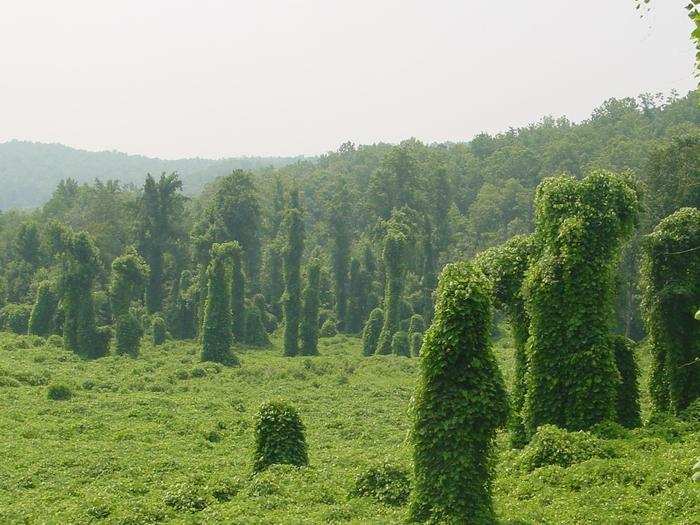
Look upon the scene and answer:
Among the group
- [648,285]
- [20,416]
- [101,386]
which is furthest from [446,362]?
[101,386]

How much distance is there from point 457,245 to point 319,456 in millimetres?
37066

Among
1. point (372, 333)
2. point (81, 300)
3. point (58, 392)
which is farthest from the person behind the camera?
point (372, 333)

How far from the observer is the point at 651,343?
53.7 ft

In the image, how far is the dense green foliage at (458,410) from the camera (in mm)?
10328

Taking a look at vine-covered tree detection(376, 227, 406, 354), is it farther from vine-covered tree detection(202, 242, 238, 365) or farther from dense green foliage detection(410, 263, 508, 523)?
dense green foliage detection(410, 263, 508, 523)

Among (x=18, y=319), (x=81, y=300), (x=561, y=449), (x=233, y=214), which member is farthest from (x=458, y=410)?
(x=18, y=319)

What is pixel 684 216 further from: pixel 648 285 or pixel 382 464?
pixel 382 464

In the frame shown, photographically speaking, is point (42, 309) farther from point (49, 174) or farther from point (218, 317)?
point (49, 174)

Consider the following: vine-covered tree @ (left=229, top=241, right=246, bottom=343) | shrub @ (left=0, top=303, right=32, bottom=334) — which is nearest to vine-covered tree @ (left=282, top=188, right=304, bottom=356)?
vine-covered tree @ (left=229, top=241, right=246, bottom=343)

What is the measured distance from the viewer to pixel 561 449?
12250 millimetres

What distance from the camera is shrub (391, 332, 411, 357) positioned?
3705 cm

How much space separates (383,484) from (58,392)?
571 inches

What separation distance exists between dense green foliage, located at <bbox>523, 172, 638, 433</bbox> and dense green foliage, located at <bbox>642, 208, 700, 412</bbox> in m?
1.33

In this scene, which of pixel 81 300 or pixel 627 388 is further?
pixel 81 300
